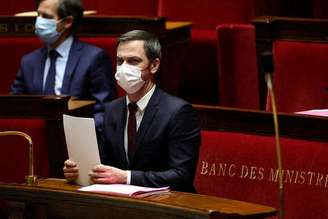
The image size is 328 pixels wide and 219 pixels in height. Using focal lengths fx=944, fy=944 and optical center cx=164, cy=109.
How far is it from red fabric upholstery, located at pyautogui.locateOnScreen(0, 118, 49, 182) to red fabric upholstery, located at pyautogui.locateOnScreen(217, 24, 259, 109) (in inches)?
21.6

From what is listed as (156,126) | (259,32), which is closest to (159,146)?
(156,126)

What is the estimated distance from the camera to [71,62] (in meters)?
2.03

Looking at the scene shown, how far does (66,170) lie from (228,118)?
1.11 ft

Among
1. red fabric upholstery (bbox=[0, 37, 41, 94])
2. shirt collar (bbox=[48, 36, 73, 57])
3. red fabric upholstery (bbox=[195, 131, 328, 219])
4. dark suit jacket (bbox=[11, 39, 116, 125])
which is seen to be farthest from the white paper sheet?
red fabric upholstery (bbox=[0, 37, 41, 94])

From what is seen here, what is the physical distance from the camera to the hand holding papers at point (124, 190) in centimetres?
127

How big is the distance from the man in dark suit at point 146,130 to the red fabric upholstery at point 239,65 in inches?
25.0

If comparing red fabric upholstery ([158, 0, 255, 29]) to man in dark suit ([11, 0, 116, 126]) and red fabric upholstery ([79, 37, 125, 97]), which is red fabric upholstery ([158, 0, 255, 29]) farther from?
man in dark suit ([11, 0, 116, 126])

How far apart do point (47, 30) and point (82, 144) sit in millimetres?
750

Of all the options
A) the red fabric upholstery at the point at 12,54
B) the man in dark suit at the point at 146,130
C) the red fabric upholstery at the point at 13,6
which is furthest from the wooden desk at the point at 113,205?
the red fabric upholstery at the point at 13,6

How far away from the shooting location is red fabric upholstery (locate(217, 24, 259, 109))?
2.10 meters

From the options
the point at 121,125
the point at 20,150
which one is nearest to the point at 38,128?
the point at 20,150

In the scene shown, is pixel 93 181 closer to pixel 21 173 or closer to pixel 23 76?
pixel 21 173

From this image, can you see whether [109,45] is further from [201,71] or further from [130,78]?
[130,78]

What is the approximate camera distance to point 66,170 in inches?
54.4
